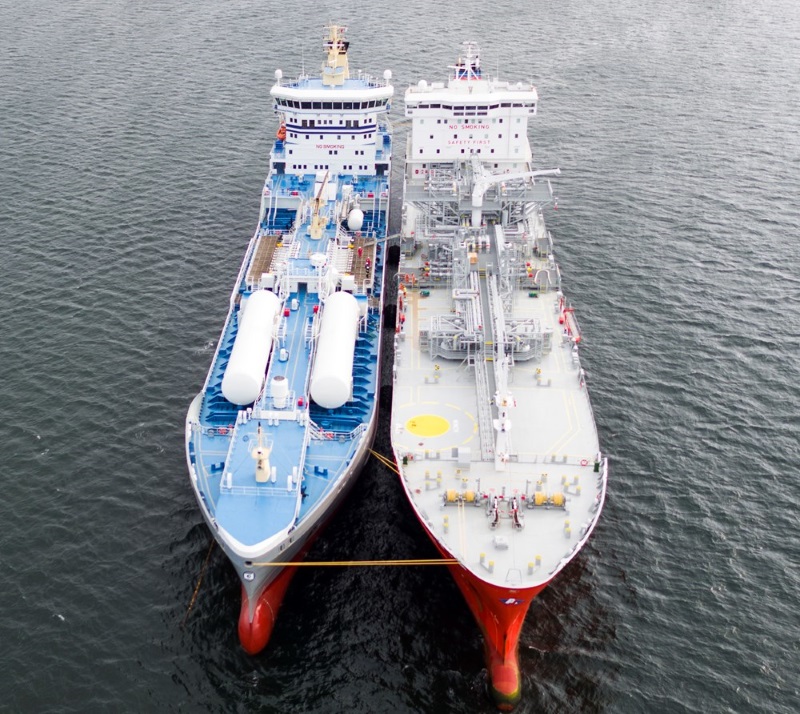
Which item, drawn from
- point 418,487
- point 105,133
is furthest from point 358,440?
point 105,133

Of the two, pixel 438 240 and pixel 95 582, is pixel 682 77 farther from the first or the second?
pixel 95 582

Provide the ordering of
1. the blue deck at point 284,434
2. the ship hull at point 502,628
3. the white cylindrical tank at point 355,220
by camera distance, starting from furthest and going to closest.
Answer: the white cylindrical tank at point 355,220, the blue deck at point 284,434, the ship hull at point 502,628

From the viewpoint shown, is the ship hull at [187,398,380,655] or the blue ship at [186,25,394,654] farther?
the blue ship at [186,25,394,654]

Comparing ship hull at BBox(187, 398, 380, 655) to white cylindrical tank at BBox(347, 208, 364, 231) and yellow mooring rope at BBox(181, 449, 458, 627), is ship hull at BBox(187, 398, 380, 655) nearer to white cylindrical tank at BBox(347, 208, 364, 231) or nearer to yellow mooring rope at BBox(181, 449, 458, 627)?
yellow mooring rope at BBox(181, 449, 458, 627)

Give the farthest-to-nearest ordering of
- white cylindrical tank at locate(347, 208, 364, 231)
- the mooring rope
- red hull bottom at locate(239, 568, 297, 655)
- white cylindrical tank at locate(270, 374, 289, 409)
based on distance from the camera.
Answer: white cylindrical tank at locate(347, 208, 364, 231) → white cylindrical tank at locate(270, 374, 289, 409) → the mooring rope → red hull bottom at locate(239, 568, 297, 655)

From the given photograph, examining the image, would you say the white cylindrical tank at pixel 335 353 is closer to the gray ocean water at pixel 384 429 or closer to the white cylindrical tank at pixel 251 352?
the white cylindrical tank at pixel 251 352

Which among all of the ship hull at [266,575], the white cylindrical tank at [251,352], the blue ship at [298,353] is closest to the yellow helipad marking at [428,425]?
the blue ship at [298,353]

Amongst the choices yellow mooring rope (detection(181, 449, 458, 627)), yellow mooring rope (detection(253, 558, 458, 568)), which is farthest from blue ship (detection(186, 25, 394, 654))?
yellow mooring rope (detection(181, 449, 458, 627))
